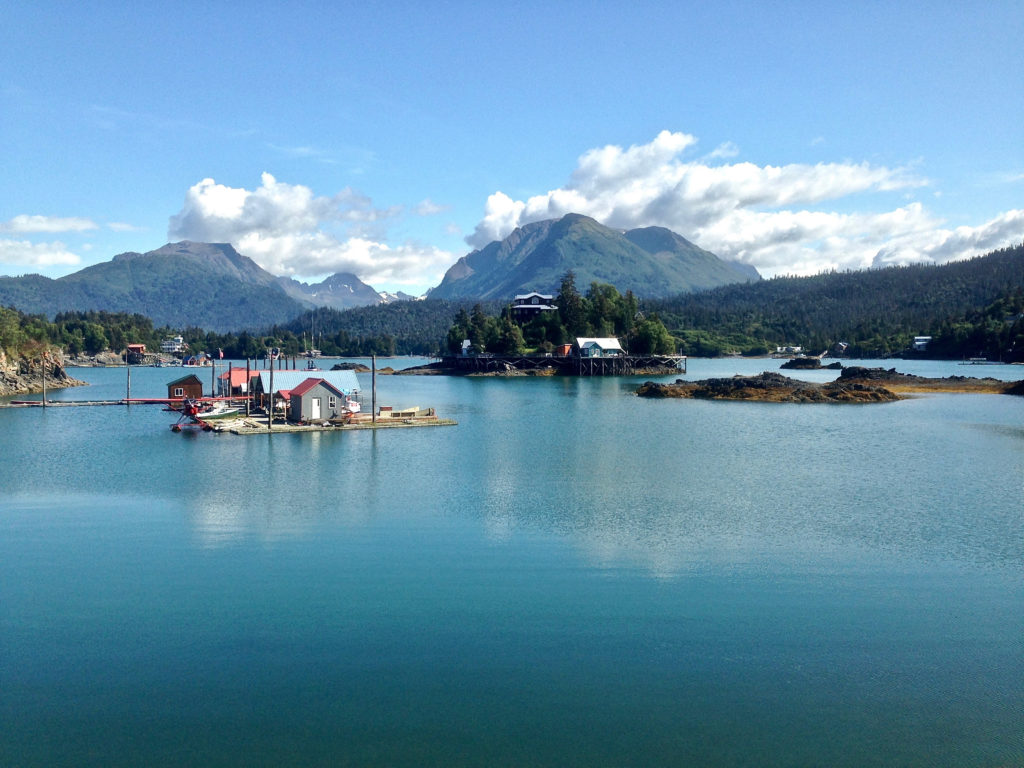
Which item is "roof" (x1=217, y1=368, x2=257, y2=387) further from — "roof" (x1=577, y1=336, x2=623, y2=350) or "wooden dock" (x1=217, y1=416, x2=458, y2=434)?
"roof" (x1=577, y1=336, x2=623, y2=350)

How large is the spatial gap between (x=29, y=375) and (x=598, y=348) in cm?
9345

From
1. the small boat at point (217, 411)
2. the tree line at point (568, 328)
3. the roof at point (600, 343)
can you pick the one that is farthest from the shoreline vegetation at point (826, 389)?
the tree line at point (568, 328)

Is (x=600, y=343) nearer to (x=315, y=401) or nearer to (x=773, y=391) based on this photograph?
(x=773, y=391)

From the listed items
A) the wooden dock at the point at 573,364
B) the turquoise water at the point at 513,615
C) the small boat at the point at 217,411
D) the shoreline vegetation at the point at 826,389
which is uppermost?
the wooden dock at the point at 573,364

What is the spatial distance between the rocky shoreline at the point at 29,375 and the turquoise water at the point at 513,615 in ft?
218

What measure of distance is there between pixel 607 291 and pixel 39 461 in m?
137

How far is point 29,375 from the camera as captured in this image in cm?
10412


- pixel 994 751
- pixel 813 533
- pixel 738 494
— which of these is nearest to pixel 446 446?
pixel 738 494

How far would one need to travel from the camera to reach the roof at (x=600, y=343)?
468 ft

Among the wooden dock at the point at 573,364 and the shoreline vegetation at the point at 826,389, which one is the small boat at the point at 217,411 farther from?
the wooden dock at the point at 573,364

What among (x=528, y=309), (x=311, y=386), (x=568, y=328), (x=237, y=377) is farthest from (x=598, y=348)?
(x=311, y=386)

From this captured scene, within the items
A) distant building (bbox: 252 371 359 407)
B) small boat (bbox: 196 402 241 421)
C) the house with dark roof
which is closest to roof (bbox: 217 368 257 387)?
small boat (bbox: 196 402 241 421)

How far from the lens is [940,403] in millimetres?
77125

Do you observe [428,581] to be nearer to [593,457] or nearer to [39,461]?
[593,457]
